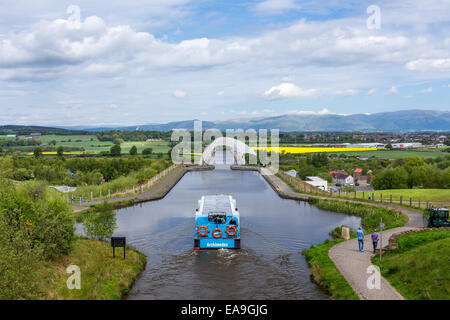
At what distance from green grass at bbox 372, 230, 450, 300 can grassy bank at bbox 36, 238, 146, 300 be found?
9.76 metres

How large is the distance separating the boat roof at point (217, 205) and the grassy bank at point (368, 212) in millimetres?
9199

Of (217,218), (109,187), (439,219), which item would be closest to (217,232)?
(217,218)

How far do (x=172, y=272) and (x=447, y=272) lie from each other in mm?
10648

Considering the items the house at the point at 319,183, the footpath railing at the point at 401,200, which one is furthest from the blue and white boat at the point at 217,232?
the house at the point at 319,183

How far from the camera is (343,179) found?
3105 inches

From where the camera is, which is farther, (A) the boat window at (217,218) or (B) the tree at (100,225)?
(B) the tree at (100,225)

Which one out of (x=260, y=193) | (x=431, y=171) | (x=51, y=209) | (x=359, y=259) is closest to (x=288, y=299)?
(x=359, y=259)

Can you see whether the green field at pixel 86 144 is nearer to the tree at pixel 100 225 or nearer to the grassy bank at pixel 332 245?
the grassy bank at pixel 332 245

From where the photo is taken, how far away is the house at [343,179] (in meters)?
78.2

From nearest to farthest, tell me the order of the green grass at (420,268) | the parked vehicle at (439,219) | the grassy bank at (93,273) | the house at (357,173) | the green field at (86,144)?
the green grass at (420,268) < the grassy bank at (93,273) < the parked vehicle at (439,219) < the house at (357,173) < the green field at (86,144)

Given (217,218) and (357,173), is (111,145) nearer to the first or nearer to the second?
(357,173)

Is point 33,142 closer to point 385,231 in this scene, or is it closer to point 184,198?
point 184,198

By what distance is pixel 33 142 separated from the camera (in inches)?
5822

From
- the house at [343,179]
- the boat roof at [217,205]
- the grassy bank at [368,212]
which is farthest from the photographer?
the house at [343,179]
